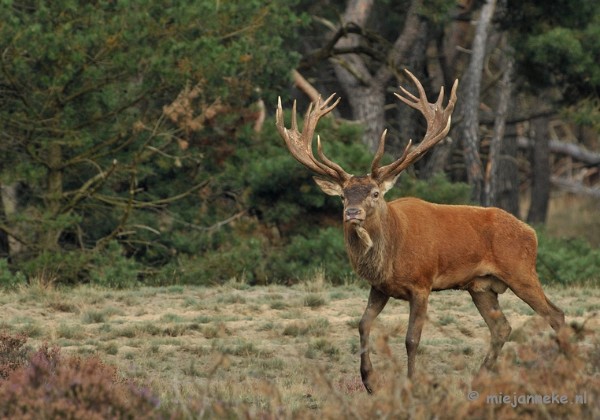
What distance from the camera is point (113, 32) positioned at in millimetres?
19156

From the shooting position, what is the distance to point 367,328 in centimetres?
1105

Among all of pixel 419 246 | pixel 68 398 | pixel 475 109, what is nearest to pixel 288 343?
pixel 419 246

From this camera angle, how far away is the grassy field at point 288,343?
295 inches

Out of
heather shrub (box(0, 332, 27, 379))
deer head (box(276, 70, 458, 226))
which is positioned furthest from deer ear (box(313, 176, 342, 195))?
heather shrub (box(0, 332, 27, 379))

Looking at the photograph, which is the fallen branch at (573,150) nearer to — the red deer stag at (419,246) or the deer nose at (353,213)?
the red deer stag at (419,246)

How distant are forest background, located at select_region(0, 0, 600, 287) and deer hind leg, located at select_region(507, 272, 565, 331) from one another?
7121mm

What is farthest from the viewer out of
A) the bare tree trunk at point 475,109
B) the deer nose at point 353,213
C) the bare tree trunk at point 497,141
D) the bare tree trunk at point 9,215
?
the bare tree trunk at point 497,141

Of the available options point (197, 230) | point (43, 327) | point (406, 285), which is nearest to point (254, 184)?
point (197, 230)

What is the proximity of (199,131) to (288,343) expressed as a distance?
9.36 metres

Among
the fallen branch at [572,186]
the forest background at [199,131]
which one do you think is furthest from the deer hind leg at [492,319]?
the fallen branch at [572,186]

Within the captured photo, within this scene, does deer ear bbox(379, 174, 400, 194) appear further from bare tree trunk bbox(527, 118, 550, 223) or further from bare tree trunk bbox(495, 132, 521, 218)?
bare tree trunk bbox(527, 118, 550, 223)

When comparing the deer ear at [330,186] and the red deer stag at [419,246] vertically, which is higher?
the deer ear at [330,186]

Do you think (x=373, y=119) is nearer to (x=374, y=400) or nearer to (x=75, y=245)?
(x=75, y=245)

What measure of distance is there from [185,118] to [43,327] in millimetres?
7232
